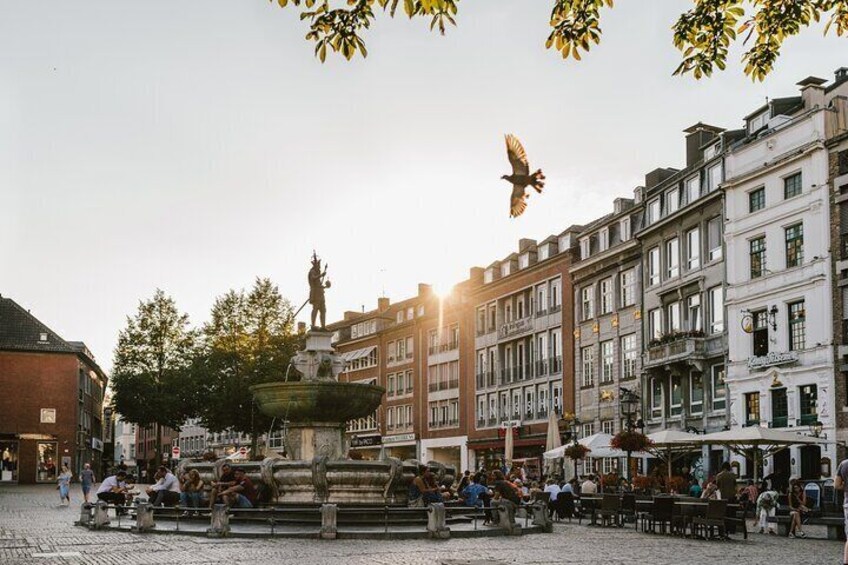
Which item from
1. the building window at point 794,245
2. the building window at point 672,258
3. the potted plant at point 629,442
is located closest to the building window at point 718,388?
the building window at point 672,258

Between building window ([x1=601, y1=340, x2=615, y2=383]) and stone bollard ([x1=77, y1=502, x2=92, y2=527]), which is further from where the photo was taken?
building window ([x1=601, y1=340, x2=615, y2=383])

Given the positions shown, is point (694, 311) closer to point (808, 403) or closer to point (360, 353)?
point (808, 403)

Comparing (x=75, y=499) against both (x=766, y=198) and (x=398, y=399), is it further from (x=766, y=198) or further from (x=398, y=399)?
(x=398, y=399)

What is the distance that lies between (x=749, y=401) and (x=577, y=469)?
45.3ft

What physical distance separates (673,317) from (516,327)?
53.4ft

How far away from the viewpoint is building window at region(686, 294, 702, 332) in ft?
149

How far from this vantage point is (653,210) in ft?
164

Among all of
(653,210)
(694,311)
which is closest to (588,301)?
(653,210)

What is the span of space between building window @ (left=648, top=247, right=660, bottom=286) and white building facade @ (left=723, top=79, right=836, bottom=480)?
19.7 feet

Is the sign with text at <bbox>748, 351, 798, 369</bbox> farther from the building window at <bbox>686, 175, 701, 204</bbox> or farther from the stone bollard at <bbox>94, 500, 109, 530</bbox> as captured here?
the stone bollard at <bbox>94, 500, 109, 530</bbox>

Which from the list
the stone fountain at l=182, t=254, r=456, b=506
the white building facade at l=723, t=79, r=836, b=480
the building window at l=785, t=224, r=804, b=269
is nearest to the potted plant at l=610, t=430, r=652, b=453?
the stone fountain at l=182, t=254, r=456, b=506

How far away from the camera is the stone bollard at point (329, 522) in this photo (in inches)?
772

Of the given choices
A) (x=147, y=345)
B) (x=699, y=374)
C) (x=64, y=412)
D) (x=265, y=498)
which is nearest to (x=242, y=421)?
(x=147, y=345)

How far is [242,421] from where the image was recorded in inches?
2344
